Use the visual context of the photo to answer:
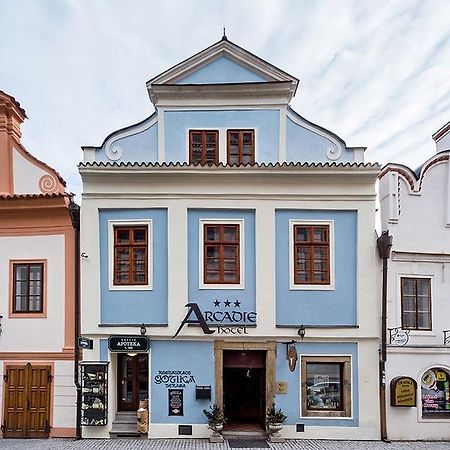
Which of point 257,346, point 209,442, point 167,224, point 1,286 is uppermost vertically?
point 167,224

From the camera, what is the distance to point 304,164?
13344 millimetres

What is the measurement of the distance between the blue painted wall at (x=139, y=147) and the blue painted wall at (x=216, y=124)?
0.37m

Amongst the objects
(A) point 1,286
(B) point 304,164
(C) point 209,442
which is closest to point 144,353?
(C) point 209,442

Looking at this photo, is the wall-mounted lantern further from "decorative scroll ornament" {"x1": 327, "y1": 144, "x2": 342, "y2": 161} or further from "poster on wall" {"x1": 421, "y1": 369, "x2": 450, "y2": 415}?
"decorative scroll ornament" {"x1": 327, "y1": 144, "x2": 342, "y2": 161}

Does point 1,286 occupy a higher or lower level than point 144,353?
higher

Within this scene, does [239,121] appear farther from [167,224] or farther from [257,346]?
[257,346]

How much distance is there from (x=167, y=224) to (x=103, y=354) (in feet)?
12.3

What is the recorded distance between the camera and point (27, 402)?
13.5 meters

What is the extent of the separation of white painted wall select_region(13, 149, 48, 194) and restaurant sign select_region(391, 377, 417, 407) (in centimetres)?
1074

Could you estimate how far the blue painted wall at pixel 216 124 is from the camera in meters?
A: 13.9

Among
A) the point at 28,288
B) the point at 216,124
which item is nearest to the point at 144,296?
the point at 28,288

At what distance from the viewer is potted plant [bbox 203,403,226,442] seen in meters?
12.7

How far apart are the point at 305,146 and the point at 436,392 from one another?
24.0 feet

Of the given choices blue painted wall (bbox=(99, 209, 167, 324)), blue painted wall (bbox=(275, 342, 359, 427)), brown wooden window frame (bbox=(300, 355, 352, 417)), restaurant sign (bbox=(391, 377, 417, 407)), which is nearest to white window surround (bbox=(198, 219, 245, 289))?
blue painted wall (bbox=(99, 209, 167, 324))
